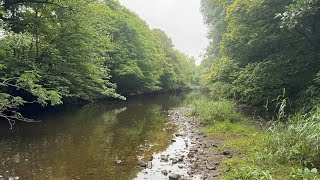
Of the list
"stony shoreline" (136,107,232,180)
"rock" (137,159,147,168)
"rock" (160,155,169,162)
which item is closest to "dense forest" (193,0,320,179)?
"stony shoreline" (136,107,232,180)

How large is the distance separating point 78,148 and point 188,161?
4.27m

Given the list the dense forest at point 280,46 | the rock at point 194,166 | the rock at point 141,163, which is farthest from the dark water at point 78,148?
the dense forest at point 280,46

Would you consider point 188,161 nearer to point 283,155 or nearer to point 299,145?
point 283,155

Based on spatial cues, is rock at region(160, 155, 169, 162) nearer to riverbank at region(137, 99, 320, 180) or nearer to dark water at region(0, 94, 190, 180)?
riverbank at region(137, 99, 320, 180)

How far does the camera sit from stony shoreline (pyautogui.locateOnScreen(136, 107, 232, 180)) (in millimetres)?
7077

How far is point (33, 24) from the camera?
16938 mm

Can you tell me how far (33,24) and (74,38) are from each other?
2635 mm

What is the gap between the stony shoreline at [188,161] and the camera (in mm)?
7077

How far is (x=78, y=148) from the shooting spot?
995 centimetres

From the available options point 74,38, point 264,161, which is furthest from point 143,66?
point 264,161

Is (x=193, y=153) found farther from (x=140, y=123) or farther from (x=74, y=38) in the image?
(x=74, y=38)

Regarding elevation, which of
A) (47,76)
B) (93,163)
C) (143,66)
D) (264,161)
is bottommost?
(93,163)

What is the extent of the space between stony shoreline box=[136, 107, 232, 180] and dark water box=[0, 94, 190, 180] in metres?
0.46

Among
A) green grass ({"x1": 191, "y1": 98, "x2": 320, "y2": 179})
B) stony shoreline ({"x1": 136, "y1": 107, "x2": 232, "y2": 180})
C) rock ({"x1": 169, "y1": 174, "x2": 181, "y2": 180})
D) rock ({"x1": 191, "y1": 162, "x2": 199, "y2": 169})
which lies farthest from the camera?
rock ({"x1": 191, "y1": 162, "x2": 199, "y2": 169})
